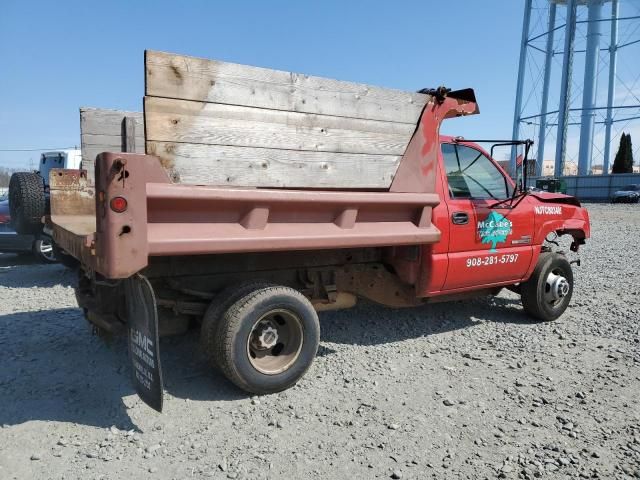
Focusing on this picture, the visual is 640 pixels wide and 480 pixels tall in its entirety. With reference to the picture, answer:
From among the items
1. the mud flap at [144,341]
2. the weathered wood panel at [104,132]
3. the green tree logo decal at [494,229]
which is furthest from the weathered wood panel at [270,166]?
the weathered wood panel at [104,132]

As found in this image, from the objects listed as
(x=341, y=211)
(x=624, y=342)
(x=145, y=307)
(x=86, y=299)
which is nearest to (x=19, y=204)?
(x=86, y=299)

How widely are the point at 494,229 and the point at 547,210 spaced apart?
3.30ft

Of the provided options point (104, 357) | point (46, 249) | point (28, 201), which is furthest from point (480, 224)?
point (46, 249)

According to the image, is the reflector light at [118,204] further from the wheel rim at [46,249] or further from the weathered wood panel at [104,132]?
the wheel rim at [46,249]

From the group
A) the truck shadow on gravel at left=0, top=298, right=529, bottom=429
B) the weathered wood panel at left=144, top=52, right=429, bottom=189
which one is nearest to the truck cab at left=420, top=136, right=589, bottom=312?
the truck shadow on gravel at left=0, top=298, right=529, bottom=429

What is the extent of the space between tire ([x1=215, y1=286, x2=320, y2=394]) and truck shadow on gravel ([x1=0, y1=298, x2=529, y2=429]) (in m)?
0.25

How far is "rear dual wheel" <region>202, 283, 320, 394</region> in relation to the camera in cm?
344

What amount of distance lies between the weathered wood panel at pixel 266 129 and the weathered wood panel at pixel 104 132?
10.1ft

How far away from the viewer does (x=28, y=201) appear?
603cm

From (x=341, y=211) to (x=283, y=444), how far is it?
1.64 metres

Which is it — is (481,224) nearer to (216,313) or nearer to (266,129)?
(266,129)

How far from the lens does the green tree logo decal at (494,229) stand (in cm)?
479

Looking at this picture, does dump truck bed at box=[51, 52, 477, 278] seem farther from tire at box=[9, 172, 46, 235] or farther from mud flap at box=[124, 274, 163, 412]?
tire at box=[9, 172, 46, 235]

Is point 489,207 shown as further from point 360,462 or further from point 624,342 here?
point 360,462
